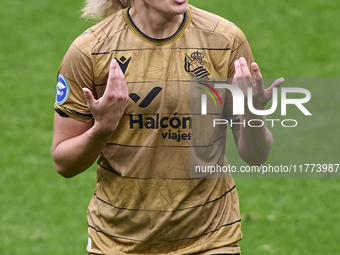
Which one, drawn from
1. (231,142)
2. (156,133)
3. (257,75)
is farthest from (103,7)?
(231,142)

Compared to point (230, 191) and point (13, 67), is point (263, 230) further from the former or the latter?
point (13, 67)

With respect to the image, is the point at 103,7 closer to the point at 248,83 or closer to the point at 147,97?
the point at 147,97

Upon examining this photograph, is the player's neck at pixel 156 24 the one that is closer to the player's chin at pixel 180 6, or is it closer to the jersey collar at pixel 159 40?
the jersey collar at pixel 159 40

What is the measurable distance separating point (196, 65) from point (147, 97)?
1.06 feet

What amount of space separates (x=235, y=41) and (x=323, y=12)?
968 centimetres

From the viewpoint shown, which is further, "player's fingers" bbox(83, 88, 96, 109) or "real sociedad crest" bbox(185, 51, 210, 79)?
"real sociedad crest" bbox(185, 51, 210, 79)

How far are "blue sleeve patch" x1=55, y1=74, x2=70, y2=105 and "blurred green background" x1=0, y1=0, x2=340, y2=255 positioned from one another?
166 centimetres

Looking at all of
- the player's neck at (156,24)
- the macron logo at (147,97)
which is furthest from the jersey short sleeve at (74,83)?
the player's neck at (156,24)

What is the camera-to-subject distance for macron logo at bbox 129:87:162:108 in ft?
14.9

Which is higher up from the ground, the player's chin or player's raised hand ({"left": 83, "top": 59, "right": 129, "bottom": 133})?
the player's chin

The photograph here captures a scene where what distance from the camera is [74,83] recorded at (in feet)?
15.1

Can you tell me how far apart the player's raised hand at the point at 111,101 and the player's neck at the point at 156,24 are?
48cm

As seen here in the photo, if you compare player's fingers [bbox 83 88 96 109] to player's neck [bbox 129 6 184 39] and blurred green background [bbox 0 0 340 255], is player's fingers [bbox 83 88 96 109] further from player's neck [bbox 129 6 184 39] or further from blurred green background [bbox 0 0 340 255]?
blurred green background [bbox 0 0 340 255]

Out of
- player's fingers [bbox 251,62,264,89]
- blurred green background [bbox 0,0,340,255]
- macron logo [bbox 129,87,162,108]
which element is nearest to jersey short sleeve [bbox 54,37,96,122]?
macron logo [bbox 129,87,162,108]
